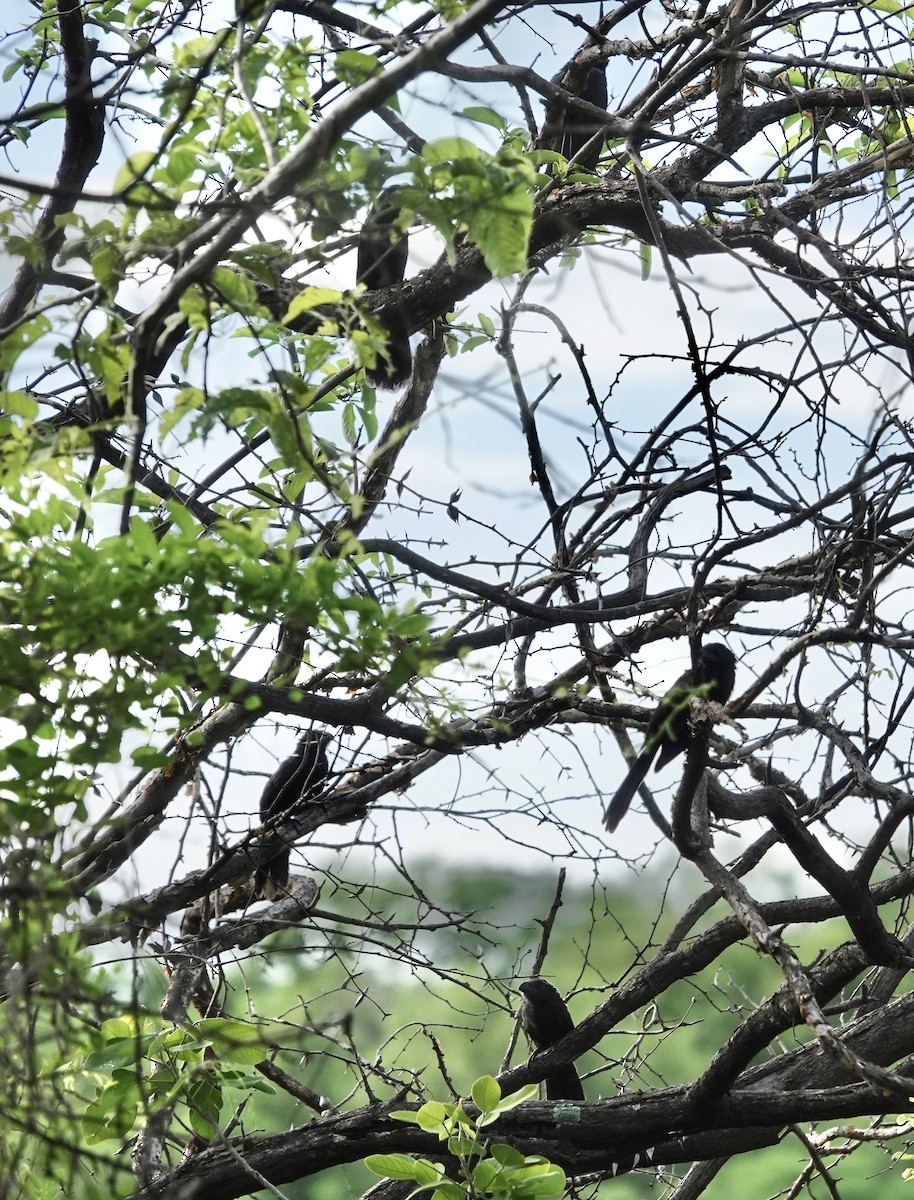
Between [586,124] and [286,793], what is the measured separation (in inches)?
78.7

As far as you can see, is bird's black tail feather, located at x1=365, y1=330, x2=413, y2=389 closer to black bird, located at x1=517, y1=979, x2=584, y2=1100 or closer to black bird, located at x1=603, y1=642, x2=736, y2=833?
black bird, located at x1=603, y1=642, x2=736, y2=833

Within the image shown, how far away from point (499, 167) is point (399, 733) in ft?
3.34

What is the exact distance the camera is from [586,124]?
10.1ft

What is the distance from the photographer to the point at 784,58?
2117 mm

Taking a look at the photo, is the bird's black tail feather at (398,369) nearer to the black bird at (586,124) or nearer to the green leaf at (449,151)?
the black bird at (586,124)

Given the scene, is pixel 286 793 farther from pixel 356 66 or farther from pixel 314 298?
pixel 356 66

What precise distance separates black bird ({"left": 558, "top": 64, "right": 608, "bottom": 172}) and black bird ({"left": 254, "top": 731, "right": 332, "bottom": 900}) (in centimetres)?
143

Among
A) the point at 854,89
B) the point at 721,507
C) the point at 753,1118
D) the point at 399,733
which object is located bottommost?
the point at 753,1118

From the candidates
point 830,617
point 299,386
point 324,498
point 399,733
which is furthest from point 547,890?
point 299,386

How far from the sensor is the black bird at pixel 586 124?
2.59 m

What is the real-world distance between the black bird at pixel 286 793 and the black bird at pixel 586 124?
143 centimetres

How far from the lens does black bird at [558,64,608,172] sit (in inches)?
102

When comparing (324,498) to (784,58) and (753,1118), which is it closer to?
(784,58)

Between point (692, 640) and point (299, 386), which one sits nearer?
point (299, 386)
